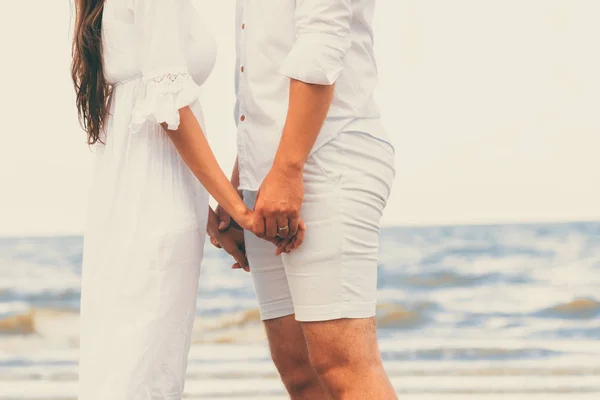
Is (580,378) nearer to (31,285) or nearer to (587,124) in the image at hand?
(31,285)

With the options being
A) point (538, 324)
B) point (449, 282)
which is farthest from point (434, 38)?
point (538, 324)

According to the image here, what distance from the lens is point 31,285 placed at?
1164 centimetres

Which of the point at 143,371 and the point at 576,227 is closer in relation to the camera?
the point at 143,371

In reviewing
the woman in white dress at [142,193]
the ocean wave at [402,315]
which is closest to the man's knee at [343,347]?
the woman in white dress at [142,193]

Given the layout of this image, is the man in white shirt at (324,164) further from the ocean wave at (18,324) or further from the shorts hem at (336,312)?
the ocean wave at (18,324)

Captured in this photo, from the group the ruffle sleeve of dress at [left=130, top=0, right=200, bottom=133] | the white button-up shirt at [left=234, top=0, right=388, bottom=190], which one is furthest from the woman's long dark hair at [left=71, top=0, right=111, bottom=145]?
the white button-up shirt at [left=234, top=0, right=388, bottom=190]

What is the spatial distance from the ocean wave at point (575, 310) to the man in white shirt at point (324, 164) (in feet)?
23.8

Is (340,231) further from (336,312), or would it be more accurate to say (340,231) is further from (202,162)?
(202,162)

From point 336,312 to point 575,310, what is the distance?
761 cm

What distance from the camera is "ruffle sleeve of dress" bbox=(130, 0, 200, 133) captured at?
174 centimetres

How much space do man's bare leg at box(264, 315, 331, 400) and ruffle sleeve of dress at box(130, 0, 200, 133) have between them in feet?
1.92

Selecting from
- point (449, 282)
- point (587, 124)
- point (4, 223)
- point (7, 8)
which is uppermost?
point (7, 8)

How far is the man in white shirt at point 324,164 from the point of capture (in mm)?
1741

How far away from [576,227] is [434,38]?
157 inches
